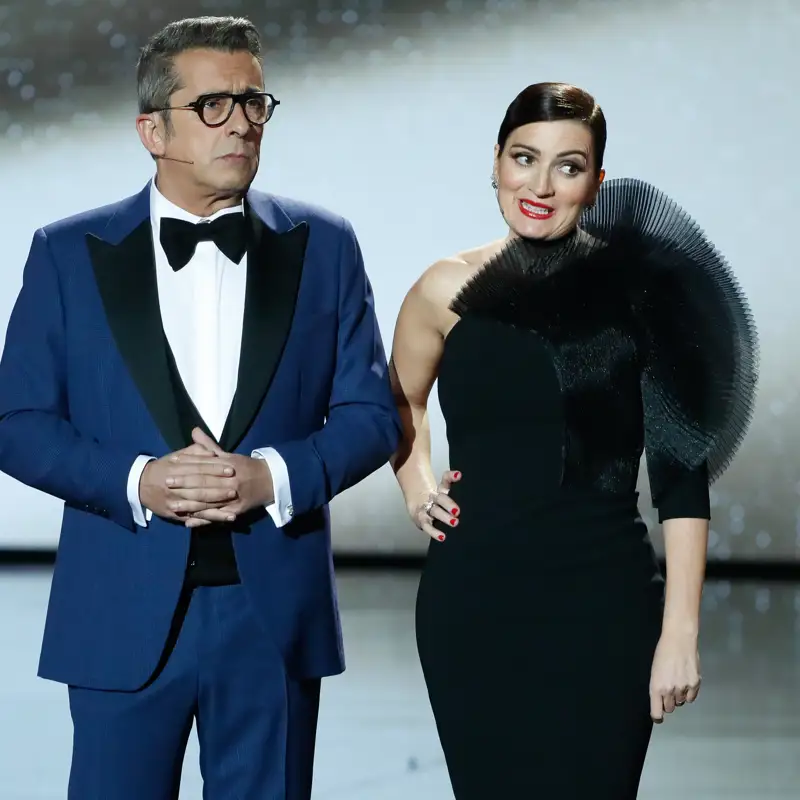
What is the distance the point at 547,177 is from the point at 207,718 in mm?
957

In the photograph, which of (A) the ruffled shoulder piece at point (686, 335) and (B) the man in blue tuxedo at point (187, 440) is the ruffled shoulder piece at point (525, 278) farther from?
(B) the man in blue tuxedo at point (187, 440)

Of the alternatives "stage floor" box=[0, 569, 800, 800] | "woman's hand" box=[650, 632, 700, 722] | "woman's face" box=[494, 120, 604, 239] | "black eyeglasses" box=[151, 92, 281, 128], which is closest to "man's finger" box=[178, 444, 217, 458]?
"black eyeglasses" box=[151, 92, 281, 128]

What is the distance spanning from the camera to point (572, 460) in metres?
2.16

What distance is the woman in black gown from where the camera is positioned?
213cm

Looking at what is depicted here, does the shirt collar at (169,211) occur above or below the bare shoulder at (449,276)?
above

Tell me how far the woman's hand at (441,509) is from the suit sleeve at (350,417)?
129 mm

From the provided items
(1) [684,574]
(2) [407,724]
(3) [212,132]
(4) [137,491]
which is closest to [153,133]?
(3) [212,132]

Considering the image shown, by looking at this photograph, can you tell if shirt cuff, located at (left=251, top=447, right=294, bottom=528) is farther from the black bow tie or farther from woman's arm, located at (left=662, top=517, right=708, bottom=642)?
woman's arm, located at (left=662, top=517, right=708, bottom=642)

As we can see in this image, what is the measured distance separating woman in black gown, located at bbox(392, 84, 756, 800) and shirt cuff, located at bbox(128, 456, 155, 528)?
472 millimetres

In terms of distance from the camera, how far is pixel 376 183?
Answer: 6551 millimetres

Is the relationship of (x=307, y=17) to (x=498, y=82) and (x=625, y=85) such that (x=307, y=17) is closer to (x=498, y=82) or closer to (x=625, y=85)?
(x=498, y=82)

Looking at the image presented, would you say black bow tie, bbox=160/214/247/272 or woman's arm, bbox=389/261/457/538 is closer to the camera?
black bow tie, bbox=160/214/247/272

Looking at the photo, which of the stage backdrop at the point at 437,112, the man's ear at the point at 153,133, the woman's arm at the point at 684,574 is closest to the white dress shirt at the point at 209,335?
the man's ear at the point at 153,133

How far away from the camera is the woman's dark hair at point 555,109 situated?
2162 millimetres
